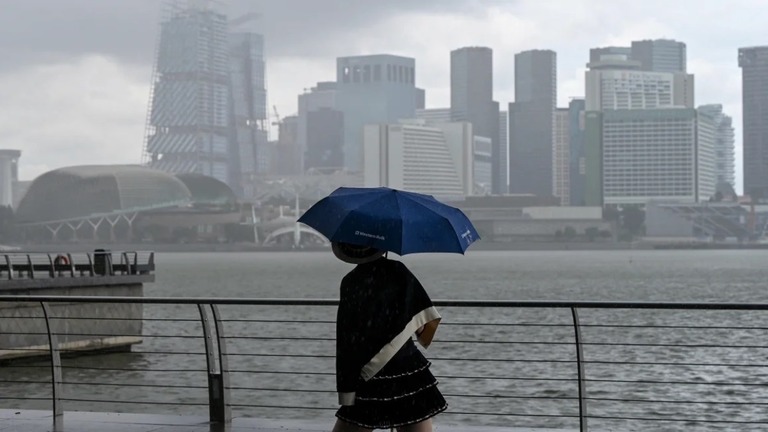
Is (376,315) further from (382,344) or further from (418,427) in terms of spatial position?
(418,427)

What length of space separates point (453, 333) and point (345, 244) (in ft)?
135

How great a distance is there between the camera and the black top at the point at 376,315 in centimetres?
606

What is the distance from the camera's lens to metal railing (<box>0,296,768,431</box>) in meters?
12.0

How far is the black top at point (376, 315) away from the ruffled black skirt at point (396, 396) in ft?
0.30

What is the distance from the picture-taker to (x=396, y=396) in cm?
617

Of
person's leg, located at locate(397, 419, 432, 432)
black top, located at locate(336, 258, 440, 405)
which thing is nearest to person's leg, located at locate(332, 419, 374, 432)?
person's leg, located at locate(397, 419, 432, 432)

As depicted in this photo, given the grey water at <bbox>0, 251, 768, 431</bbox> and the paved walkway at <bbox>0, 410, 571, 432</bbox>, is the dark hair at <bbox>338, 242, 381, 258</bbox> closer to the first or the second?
the grey water at <bbox>0, 251, 768, 431</bbox>

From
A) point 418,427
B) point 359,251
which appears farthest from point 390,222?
point 418,427

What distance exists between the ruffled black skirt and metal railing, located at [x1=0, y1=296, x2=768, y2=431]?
1.78 metres

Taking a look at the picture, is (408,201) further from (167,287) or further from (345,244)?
(167,287)

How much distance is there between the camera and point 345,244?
6.04 metres

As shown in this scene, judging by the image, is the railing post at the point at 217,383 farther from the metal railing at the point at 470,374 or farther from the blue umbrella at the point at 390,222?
the blue umbrella at the point at 390,222

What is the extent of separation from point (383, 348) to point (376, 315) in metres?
0.17

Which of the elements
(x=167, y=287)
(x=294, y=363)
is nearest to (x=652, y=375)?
(x=294, y=363)
